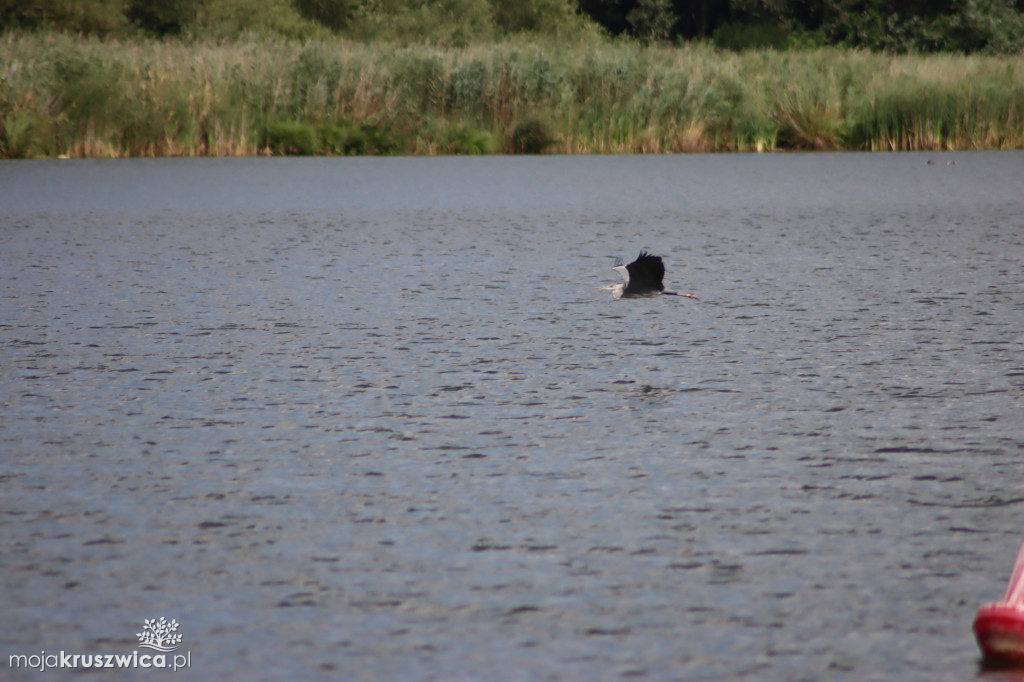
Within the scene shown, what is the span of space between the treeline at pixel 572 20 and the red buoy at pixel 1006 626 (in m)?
33.1

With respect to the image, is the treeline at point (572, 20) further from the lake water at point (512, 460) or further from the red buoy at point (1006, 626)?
the red buoy at point (1006, 626)

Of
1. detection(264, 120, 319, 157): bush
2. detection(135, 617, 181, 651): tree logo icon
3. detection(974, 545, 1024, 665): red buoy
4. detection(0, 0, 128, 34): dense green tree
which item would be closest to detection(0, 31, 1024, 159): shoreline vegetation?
detection(264, 120, 319, 157): bush

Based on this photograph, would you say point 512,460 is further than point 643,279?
No

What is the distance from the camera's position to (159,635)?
2.80m

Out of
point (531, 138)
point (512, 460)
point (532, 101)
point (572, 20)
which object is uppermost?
point (572, 20)

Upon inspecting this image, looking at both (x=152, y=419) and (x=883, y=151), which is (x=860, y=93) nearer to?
(x=883, y=151)

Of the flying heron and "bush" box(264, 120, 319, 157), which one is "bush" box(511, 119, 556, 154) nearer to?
"bush" box(264, 120, 319, 157)

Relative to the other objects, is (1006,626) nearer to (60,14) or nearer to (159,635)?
(159,635)

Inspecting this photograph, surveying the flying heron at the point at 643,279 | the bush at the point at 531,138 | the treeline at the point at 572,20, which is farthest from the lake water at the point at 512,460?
the treeline at the point at 572,20

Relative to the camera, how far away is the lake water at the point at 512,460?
284 centimetres

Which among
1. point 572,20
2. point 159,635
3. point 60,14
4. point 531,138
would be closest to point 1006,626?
point 159,635

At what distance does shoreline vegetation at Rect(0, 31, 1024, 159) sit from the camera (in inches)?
826

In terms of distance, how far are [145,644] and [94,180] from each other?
50.3ft

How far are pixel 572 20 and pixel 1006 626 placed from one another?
44.5m
